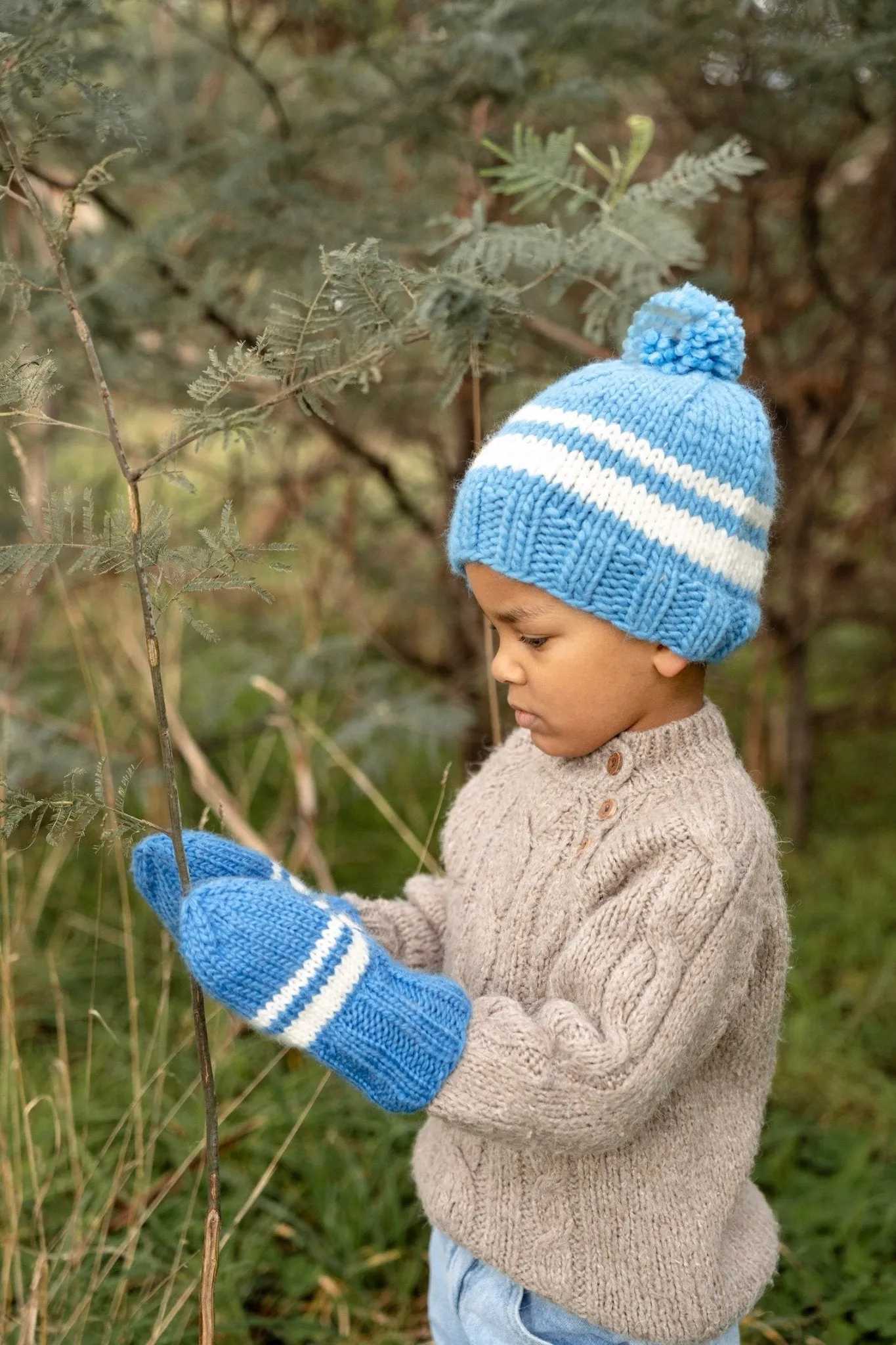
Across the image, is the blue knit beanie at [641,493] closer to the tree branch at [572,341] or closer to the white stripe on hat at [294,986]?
the white stripe on hat at [294,986]

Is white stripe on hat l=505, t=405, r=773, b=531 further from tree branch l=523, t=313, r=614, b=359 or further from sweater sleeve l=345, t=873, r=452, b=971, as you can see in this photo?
tree branch l=523, t=313, r=614, b=359

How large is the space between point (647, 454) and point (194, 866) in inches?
25.8

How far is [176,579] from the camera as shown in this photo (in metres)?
1.31

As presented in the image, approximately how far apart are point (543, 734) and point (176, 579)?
426 millimetres

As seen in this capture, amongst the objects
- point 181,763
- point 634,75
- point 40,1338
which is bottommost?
point 181,763

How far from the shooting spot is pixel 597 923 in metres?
1.31

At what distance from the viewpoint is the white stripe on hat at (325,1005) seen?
4.03ft

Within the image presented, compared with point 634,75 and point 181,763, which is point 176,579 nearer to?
point 634,75

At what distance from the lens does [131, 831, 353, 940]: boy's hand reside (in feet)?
4.63

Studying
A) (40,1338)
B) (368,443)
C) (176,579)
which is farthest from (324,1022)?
(368,443)

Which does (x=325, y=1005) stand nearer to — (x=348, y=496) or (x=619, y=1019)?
(x=619, y=1019)

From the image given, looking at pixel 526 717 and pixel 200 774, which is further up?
pixel 526 717

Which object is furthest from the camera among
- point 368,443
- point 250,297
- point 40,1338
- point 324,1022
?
point 368,443

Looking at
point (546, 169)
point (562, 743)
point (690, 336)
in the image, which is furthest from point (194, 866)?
point (546, 169)
